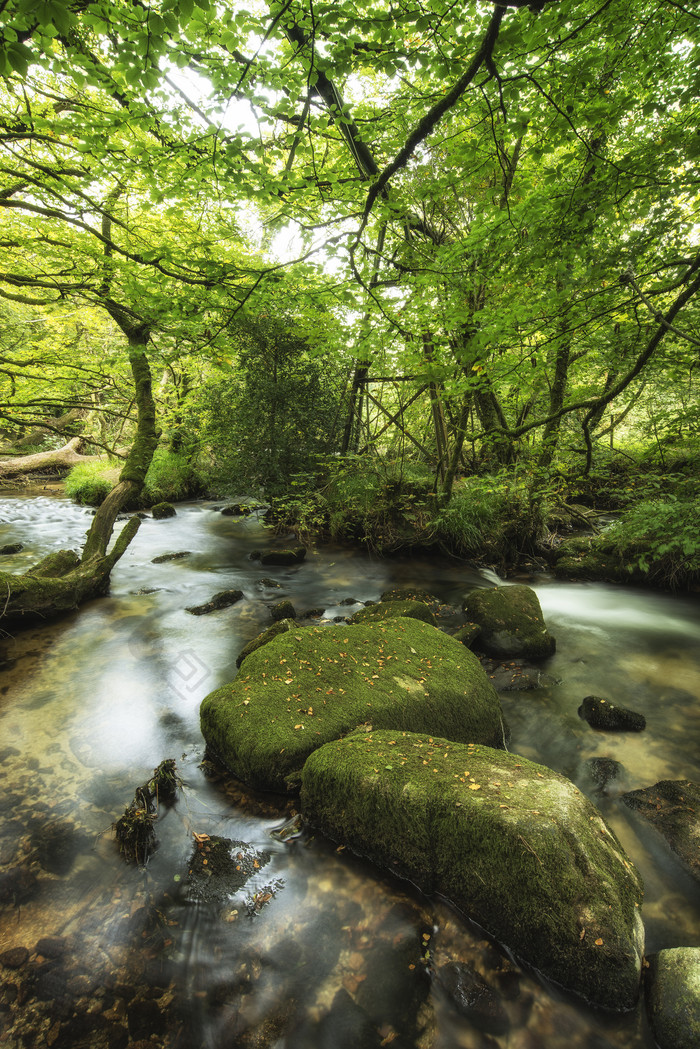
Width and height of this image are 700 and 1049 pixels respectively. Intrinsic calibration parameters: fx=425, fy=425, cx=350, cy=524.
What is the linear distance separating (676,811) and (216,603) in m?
6.18

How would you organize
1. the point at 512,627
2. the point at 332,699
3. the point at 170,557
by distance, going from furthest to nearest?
the point at 170,557
the point at 512,627
the point at 332,699

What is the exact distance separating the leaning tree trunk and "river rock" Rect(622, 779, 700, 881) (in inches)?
279

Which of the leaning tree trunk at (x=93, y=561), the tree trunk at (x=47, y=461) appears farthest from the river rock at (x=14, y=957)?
the tree trunk at (x=47, y=461)

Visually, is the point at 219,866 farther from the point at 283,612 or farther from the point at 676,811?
the point at 283,612

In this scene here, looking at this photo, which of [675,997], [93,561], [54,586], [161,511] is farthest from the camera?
[161,511]

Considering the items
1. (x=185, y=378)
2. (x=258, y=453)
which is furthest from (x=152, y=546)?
(x=185, y=378)

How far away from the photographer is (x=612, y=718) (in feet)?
13.8

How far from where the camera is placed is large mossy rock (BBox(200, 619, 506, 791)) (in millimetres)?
3227

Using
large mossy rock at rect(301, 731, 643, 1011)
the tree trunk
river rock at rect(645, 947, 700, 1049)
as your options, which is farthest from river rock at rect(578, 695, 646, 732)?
the tree trunk

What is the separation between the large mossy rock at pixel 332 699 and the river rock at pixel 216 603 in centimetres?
302

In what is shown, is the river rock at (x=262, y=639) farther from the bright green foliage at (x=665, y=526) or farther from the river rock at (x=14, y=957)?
the bright green foliage at (x=665, y=526)

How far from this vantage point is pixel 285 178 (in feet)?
12.2

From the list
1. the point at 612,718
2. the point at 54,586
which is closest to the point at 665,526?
the point at 612,718

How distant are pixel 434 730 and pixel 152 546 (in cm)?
882
